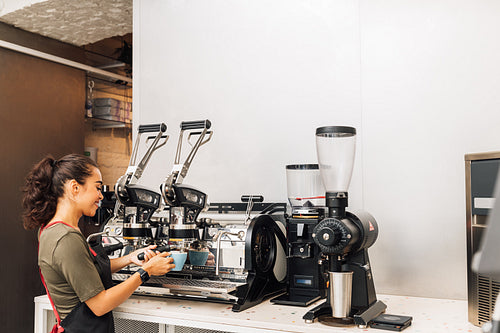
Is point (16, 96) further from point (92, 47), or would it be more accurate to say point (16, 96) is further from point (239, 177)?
point (239, 177)

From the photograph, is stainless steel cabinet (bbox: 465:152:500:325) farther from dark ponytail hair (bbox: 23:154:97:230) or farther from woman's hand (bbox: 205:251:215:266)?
dark ponytail hair (bbox: 23:154:97:230)

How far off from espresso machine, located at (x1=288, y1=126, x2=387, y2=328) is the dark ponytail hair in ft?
3.35

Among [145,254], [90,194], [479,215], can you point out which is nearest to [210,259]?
[145,254]

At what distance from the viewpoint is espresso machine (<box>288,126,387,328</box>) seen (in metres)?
1.78

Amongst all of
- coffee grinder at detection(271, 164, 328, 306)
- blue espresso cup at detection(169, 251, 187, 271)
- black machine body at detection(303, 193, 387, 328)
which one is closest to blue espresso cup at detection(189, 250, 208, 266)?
blue espresso cup at detection(169, 251, 187, 271)

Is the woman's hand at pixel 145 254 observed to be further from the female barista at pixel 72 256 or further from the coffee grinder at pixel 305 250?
the coffee grinder at pixel 305 250

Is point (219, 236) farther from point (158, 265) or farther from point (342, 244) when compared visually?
point (342, 244)

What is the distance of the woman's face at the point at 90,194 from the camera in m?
1.99

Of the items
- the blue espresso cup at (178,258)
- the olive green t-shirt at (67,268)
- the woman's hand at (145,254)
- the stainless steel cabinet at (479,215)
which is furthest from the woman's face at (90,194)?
the stainless steel cabinet at (479,215)

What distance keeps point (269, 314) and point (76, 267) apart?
2.55 feet

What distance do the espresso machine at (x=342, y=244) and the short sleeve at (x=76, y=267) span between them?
0.83 metres

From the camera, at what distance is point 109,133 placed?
15.3 feet

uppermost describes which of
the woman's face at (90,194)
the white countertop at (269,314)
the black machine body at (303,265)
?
the woman's face at (90,194)

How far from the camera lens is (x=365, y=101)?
254 cm
